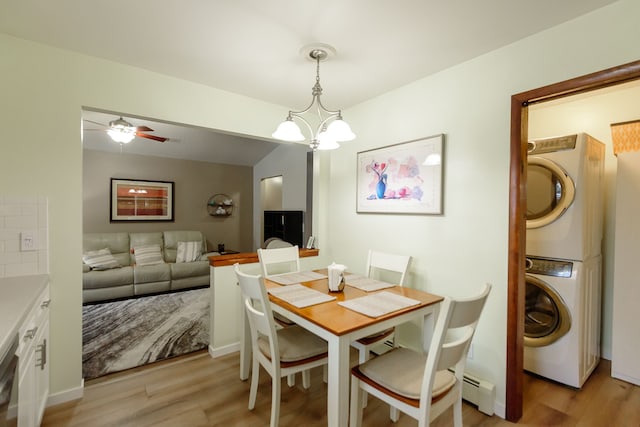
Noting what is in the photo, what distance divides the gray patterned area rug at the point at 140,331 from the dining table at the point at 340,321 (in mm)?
984

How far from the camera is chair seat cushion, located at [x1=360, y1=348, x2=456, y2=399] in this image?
133 cm

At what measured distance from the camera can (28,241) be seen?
1.78 meters

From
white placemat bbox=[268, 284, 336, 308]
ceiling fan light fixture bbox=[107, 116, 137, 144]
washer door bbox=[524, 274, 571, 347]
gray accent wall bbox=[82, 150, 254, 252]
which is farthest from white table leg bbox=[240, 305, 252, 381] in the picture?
gray accent wall bbox=[82, 150, 254, 252]

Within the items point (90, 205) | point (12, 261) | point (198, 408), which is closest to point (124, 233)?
point (90, 205)

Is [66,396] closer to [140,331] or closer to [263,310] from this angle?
[140,331]

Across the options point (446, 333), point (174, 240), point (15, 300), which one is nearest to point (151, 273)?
point (174, 240)

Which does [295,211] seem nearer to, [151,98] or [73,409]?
[151,98]

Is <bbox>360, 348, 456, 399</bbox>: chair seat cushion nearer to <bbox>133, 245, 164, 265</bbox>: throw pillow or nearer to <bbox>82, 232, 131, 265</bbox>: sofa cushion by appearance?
<bbox>133, 245, 164, 265</bbox>: throw pillow

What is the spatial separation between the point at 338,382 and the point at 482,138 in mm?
1682

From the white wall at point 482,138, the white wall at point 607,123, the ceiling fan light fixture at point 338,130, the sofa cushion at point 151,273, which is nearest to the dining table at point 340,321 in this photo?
the white wall at point 482,138

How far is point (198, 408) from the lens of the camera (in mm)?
1864

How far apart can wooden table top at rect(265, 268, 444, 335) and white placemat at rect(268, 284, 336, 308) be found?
4 centimetres

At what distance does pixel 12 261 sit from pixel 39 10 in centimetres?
142

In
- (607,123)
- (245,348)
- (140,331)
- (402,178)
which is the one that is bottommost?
(140,331)
